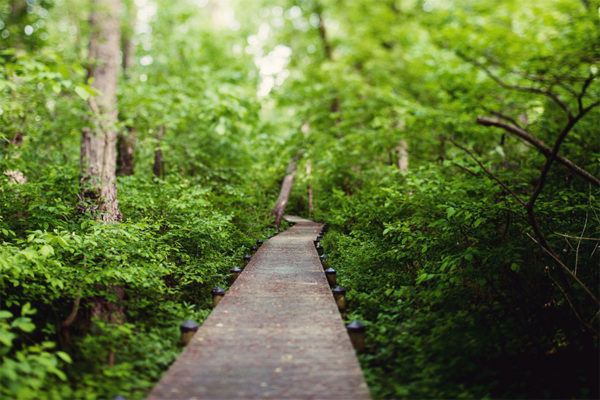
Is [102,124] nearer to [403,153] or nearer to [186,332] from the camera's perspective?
[186,332]

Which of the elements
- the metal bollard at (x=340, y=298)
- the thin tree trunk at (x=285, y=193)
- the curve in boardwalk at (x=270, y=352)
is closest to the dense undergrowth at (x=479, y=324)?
the metal bollard at (x=340, y=298)

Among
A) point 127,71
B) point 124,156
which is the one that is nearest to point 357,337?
point 124,156

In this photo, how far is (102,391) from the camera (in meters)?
2.93

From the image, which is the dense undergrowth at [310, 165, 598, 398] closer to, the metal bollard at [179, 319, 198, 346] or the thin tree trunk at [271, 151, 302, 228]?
the metal bollard at [179, 319, 198, 346]

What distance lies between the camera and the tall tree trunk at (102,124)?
657cm

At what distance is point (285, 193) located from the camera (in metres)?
17.4

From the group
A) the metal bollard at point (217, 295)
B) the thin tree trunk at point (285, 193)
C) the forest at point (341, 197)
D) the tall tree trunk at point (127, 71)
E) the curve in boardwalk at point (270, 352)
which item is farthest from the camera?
the thin tree trunk at point (285, 193)

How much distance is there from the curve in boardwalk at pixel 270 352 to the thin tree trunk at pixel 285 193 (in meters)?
10.6

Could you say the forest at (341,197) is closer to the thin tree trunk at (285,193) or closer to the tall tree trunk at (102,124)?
the tall tree trunk at (102,124)

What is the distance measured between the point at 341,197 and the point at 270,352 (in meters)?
8.99

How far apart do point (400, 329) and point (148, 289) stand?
378 cm

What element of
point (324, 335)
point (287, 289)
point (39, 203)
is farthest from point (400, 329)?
point (39, 203)

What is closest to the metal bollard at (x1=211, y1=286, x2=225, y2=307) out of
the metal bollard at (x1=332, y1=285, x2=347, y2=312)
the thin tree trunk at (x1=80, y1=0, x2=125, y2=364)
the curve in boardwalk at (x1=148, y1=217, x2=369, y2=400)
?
the curve in boardwalk at (x1=148, y1=217, x2=369, y2=400)

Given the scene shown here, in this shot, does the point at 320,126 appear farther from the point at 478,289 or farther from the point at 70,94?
the point at 478,289
